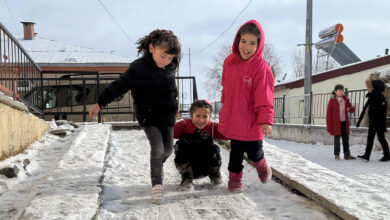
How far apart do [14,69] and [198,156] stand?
3803mm

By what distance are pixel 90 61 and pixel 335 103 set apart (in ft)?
49.4

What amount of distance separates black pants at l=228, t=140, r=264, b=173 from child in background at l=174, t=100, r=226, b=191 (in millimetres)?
186

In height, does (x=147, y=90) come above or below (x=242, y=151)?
above

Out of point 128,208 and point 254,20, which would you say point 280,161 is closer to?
point 254,20

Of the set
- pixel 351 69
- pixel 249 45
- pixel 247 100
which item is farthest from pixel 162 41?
→ pixel 351 69

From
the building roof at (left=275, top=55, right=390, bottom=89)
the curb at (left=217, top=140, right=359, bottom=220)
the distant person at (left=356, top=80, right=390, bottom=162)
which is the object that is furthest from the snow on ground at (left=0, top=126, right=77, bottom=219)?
the building roof at (left=275, top=55, right=390, bottom=89)

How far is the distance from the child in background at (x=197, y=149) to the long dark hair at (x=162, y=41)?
60 cm

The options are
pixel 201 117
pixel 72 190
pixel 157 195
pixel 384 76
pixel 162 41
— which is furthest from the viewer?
pixel 384 76

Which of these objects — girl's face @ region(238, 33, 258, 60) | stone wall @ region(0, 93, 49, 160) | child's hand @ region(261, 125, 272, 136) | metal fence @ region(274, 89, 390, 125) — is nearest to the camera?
child's hand @ region(261, 125, 272, 136)

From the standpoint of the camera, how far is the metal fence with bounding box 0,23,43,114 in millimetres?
4384

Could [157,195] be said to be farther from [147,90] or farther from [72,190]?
[147,90]

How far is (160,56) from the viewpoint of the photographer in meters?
2.57

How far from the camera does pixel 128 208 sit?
7.60ft

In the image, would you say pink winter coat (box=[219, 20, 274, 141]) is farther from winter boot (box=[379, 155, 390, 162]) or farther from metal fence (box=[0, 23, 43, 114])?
winter boot (box=[379, 155, 390, 162])
